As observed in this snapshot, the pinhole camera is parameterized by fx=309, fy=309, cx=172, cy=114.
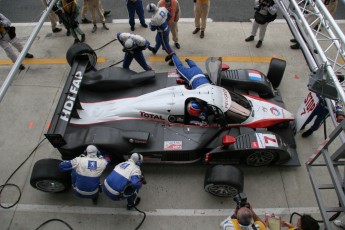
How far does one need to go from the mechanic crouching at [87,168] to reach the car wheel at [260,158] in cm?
244

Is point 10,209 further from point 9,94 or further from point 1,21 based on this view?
point 1,21

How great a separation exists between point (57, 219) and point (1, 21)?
4427 mm

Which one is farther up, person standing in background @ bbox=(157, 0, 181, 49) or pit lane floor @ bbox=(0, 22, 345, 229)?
person standing in background @ bbox=(157, 0, 181, 49)

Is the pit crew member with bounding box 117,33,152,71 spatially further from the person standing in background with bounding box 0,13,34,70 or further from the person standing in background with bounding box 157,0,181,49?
the person standing in background with bounding box 0,13,34,70

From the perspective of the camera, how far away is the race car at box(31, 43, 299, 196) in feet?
16.5

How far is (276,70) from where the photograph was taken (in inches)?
256

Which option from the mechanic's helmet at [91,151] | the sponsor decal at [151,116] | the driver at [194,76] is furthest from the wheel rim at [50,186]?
the driver at [194,76]

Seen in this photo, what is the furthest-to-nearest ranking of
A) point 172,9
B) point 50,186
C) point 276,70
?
point 172,9 → point 276,70 → point 50,186

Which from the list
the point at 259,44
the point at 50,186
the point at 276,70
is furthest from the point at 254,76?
the point at 50,186

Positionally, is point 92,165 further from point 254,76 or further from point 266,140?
point 254,76

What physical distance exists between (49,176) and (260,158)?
3.50 metres

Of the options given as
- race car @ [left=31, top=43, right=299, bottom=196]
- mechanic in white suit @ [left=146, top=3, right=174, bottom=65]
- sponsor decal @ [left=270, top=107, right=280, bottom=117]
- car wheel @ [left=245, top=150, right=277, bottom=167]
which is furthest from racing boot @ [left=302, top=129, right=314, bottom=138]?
mechanic in white suit @ [left=146, top=3, right=174, bottom=65]

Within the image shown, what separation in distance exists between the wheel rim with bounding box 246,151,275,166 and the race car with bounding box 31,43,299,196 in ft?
0.04

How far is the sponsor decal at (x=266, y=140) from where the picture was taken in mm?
5078
